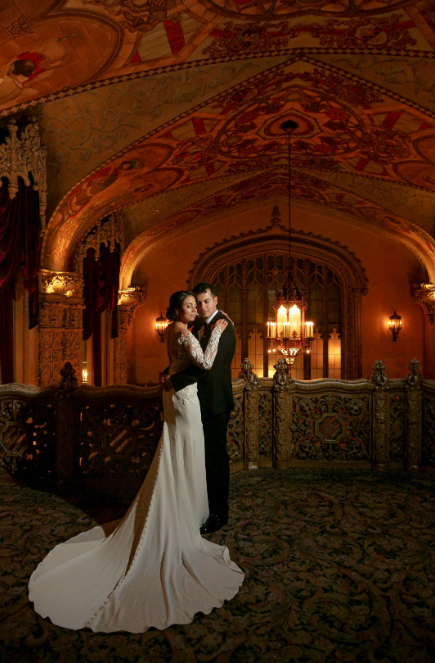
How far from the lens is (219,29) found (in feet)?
14.9

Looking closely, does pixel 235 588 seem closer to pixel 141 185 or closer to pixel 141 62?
pixel 141 62

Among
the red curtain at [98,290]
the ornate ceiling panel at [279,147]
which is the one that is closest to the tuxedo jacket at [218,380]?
the ornate ceiling panel at [279,147]

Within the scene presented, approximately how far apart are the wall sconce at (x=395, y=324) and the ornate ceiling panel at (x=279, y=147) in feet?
7.35

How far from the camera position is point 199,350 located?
10.0 feet

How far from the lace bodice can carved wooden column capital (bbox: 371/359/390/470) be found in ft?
8.19

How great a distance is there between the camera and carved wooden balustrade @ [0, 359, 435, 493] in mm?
4273

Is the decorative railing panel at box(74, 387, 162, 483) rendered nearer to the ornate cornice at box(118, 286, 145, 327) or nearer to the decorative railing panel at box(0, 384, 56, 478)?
the decorative railing panel at box(0, 384, 56, 478)

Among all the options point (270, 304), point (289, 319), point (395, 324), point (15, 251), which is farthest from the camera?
point (270, 304)

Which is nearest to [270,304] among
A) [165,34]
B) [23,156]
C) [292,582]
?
[23,156]

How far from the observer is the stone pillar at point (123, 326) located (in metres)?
9.98

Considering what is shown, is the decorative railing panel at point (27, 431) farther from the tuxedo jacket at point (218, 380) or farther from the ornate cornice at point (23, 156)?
the ornate cornice at point (23, 156)

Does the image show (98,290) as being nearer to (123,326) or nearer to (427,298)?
(123,326)

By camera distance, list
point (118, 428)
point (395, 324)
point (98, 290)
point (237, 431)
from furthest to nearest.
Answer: point (395, 324) → point (98, 290) → point (237, 431) → point (118, 428)

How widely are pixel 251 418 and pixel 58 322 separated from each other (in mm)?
3611
